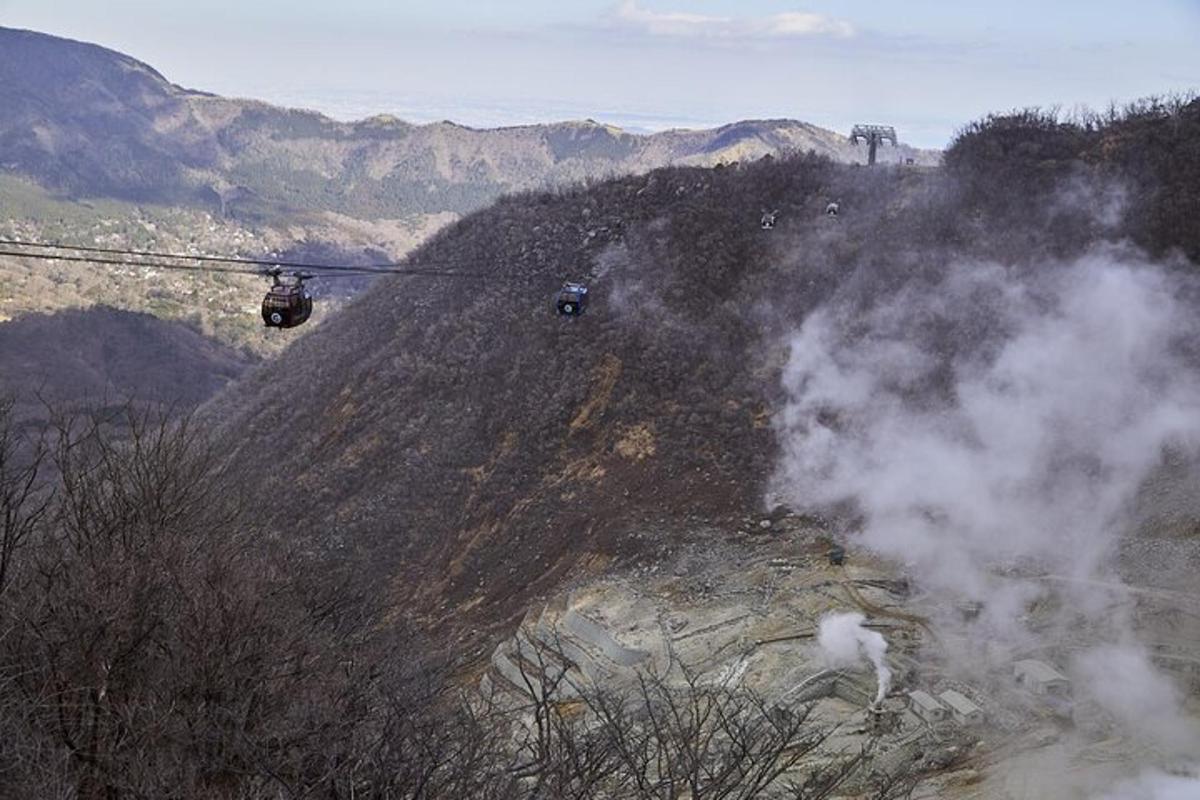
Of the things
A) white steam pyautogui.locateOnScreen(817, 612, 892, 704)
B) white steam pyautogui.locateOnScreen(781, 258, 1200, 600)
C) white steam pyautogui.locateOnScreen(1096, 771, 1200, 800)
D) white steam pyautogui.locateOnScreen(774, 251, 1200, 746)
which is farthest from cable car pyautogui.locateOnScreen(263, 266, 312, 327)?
white steam pyautogui.locateOnScreen(1096, 771, 1200, 800)

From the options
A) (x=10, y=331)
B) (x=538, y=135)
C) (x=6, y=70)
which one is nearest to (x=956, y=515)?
(x=10, y=331)

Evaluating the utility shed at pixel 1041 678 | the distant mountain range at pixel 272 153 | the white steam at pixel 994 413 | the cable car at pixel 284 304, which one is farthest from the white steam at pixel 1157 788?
the distant mountain range at pixel 272 153

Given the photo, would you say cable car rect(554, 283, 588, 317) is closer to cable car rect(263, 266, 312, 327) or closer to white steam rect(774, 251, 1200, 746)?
cable car rect(263, 266, 312, 327)

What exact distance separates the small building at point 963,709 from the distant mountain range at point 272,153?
420 feet

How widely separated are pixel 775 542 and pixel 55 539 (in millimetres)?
12336

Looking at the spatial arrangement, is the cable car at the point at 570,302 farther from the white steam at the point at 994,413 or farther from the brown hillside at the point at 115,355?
the brown hillside at the point at 115,355

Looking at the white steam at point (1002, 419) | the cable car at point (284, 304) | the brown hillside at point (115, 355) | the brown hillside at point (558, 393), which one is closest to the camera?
the cable car at point (284, 304)

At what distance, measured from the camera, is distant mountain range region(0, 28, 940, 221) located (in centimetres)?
15512

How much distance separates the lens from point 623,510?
21.1 m

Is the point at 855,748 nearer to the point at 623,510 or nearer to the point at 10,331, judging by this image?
the point at 623,510

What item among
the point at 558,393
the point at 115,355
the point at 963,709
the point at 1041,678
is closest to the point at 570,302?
the point at 558,393

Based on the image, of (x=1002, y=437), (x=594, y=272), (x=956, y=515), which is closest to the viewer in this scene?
(x=956, y=515)

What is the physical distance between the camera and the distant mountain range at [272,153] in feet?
509

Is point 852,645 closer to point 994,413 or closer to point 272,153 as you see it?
point 994,413
